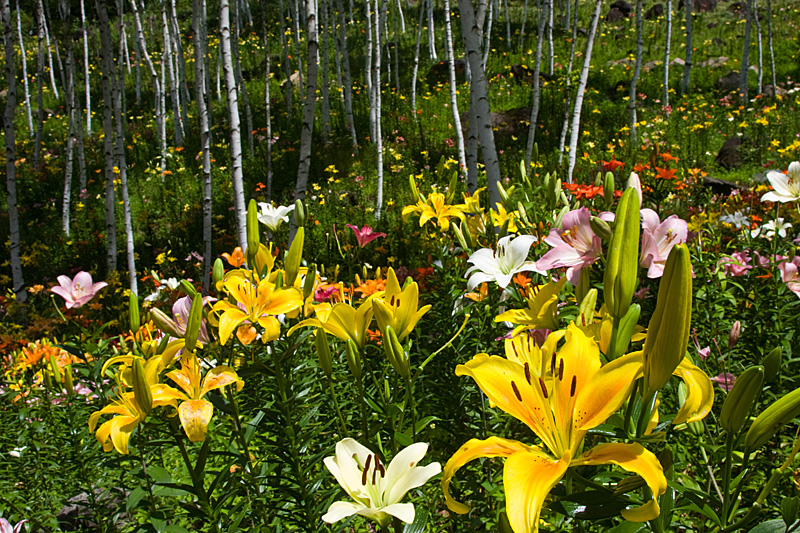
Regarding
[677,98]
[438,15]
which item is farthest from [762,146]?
[438,15]

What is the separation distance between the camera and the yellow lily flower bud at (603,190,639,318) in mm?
577

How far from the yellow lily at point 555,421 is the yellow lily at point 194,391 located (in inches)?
21.8

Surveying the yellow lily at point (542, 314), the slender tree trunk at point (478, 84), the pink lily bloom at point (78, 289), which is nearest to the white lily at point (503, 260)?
the yellow lily at point (542, 314)

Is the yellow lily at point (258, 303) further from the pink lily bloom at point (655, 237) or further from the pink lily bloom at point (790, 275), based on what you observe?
the pink lily bloom at point (790, 275)

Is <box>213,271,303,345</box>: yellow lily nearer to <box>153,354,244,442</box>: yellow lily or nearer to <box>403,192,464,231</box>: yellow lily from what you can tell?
<box>153,354,244,442</box>: yellow lily

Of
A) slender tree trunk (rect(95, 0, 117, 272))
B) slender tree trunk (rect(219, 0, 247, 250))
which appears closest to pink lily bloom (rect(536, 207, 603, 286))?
slender tree trunk (rect(219, 0, 247, 250))

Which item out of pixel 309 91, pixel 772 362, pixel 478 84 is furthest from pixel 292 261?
pixel 309 91

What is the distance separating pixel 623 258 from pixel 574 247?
36cm

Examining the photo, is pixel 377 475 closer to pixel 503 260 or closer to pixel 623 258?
pixel 623 258

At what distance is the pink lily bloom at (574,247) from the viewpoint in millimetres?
897

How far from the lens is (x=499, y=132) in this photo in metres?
9.27

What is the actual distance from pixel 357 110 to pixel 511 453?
11.4m

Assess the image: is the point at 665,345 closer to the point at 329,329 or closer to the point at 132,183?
the point at 329,329

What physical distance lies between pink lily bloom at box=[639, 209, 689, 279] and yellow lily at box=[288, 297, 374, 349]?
558 mm
